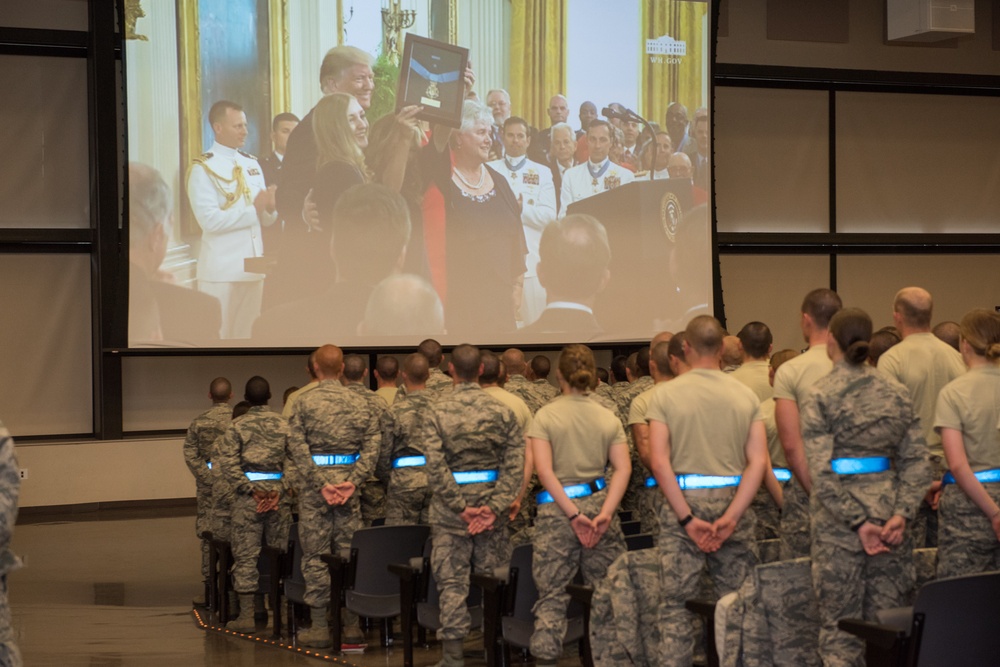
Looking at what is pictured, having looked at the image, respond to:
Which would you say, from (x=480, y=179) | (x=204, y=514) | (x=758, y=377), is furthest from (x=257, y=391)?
(x=480, y=179)

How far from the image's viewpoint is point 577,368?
4809mm

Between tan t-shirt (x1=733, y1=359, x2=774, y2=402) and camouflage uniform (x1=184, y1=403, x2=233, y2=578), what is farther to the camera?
camouflage uniform (x1=184, y1=403, x2=233, y2=578)

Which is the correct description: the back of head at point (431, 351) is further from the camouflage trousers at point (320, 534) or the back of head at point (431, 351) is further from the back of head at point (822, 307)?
the back of head at point (822, 307)

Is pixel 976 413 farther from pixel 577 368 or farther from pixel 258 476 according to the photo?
pixel 258 476

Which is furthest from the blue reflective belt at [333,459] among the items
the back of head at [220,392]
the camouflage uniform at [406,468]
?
the back of head at [220,392]

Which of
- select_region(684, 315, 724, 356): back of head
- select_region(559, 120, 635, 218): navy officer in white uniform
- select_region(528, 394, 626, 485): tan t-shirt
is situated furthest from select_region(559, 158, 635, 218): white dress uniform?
select_region(684, 315, 724, 356): back of head

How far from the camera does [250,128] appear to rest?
1018 centimetres

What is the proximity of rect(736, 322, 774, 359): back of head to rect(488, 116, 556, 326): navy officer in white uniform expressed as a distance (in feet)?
17.1

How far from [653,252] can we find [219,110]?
444cm

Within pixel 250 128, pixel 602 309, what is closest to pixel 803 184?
pixel 602 309

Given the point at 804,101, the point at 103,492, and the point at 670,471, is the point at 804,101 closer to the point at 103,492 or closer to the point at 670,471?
the point at 103,492

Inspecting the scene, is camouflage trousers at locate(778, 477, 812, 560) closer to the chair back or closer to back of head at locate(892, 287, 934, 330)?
back of head at locate(892, 287, 934, 330)

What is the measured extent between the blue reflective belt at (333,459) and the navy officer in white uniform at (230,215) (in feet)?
14.5

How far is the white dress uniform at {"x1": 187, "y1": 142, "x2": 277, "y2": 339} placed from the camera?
10.1 meters
